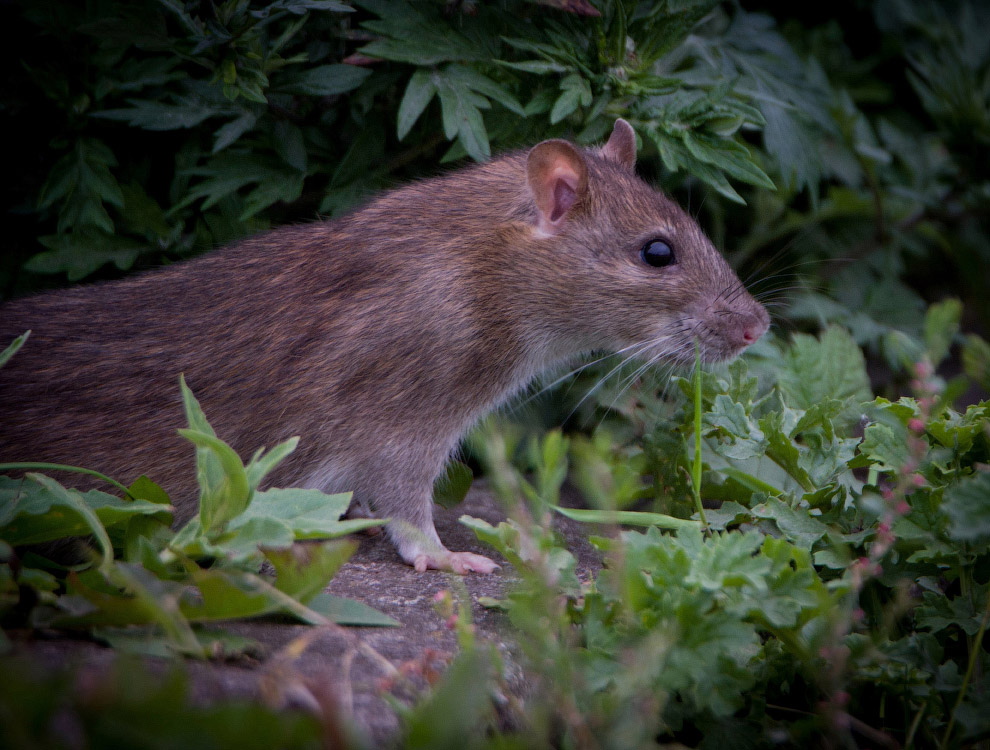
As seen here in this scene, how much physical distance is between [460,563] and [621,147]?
5.93ft

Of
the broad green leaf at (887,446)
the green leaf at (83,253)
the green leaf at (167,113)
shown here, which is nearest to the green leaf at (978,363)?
the broad green leaf at (887,446)

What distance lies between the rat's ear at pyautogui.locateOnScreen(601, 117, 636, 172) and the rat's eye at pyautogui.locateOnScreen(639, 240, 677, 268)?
384 mm

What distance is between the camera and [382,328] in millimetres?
3107

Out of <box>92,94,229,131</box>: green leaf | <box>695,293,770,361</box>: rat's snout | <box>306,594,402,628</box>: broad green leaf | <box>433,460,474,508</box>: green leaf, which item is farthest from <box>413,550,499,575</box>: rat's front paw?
<box>92,94,229,131</box>: green leaf

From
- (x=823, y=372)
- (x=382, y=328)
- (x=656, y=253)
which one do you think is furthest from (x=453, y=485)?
(x=823, y=372)

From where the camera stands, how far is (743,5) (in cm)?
536

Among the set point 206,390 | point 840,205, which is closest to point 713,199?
point 840,205

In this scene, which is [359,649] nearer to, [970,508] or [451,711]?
[451,711]

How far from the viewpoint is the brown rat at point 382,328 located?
2988 mm

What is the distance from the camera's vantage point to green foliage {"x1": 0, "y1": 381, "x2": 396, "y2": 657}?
1931 mm

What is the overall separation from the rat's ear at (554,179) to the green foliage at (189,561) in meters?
1.53

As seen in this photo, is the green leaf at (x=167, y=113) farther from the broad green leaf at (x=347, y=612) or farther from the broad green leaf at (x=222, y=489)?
the broad green leaf at (x=347, y=612)

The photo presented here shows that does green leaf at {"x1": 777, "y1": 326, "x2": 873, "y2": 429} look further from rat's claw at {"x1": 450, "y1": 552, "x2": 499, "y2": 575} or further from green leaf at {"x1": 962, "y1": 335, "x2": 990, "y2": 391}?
rat's claw at {"x1": 450, "y1": 552, "x2": 499, "y2": 575}

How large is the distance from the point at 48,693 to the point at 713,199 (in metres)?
4.03
